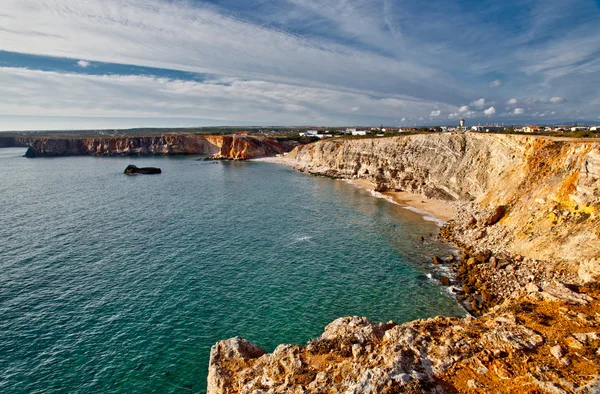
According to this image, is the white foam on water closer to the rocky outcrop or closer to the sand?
the sand

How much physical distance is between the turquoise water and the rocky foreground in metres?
5.80

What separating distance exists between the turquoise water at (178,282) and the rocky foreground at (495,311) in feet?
19.0

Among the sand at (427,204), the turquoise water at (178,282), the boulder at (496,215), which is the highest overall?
the boulder at (496,215)

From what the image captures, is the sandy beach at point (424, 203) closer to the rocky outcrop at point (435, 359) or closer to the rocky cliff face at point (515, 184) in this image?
the rocky cliff face at point (515, 184)

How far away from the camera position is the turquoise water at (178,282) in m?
22.3

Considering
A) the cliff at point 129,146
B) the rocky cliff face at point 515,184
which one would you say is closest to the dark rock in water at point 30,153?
the cliff at point 129,146

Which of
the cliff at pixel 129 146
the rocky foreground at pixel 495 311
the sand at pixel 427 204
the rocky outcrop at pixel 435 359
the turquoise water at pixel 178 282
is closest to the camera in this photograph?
the rocky outcrop at pixel 435 359

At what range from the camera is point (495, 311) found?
20328mm

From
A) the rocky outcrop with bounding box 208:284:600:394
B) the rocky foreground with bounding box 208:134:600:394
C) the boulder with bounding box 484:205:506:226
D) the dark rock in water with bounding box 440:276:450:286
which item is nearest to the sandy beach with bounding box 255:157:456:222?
the rocky foreground with bounding box 208:134:600:394

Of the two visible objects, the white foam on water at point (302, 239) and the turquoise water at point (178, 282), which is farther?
the white foam on water at point (302, 239)

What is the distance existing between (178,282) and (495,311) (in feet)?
89.7

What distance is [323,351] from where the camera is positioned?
51.9 ft

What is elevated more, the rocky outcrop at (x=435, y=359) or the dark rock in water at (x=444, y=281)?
the rocky outcrop at (x=435, y=359)

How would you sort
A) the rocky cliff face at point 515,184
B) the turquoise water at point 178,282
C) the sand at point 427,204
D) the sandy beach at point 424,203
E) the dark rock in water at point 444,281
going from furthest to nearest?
1. the sandy beach at point 424,203
2. the sand at point 427,204
3. the dark rock in water at point 444,281
4. the rocky cliff face at point 515,184
5. the turquoise water at point 178,282
